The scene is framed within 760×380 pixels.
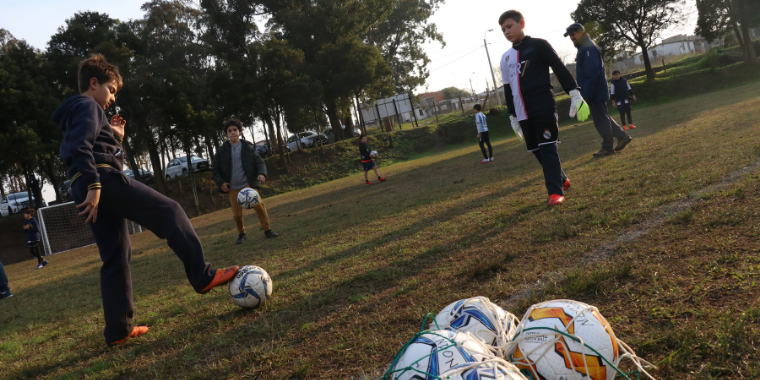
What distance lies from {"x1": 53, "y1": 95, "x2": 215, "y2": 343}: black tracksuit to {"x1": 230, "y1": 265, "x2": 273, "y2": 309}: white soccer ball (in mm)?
224

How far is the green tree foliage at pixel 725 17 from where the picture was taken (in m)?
32.1

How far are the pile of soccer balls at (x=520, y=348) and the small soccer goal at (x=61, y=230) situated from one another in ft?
61.1

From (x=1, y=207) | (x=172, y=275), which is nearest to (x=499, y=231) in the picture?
(x=172, y=275)

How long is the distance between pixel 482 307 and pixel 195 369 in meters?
1.83

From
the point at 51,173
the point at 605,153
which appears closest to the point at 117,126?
the point at 605,153

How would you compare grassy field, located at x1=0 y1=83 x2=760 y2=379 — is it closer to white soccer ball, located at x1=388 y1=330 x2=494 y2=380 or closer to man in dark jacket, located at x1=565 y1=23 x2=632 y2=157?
white soccer ball, located at x1=388 y1=330 x2=494 y2=380

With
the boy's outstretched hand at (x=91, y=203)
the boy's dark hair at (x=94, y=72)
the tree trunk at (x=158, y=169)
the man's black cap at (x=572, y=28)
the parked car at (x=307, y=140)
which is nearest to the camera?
the boy's outstretched hand at (x=91, y=203)

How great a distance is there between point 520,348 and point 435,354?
46 cm

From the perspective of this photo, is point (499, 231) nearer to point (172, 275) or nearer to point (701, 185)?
point (701, 185)

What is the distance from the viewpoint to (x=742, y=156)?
19.3 feet

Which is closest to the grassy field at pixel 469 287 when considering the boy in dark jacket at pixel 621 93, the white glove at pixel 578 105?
the white glove at pixel 578 105

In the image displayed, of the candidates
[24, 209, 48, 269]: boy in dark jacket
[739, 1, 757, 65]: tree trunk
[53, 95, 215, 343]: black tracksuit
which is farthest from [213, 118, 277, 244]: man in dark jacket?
[739, 1, 757, 65]: tree trunk

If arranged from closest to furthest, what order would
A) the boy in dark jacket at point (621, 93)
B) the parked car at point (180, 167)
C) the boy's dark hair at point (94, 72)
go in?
the boy's dark hair at point (94, 72), the boy in dark jacket at point (621, 93), the parked car at point (180, 167)

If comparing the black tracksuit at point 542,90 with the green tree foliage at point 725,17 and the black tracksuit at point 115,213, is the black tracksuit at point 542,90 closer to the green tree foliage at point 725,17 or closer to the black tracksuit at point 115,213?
the black tracksuit at point 115,213
